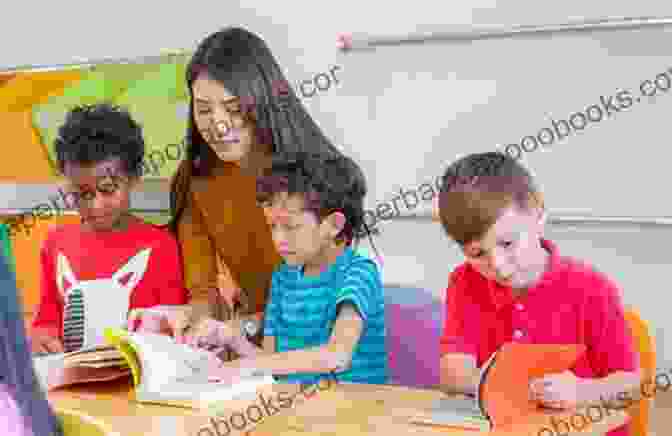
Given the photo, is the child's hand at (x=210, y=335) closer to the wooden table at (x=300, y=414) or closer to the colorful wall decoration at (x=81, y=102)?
the wooden table at (x=300, y=414)

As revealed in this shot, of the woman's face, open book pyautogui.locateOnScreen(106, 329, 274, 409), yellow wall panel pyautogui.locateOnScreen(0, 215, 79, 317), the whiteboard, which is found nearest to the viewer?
open book pyautogui.locateOnScreen(106, 329, 274, 409)

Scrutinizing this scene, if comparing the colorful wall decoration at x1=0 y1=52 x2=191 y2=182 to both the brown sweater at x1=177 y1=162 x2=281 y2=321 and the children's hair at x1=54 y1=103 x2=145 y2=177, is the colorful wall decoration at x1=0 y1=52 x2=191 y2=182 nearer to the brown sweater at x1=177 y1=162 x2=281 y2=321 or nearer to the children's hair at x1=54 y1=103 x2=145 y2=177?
the children's hair at x1=54 y1=103 x2=145 y2=177

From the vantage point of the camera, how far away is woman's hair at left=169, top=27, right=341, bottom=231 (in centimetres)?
208

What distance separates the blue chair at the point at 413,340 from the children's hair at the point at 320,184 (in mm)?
163

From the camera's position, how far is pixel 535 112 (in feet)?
8.56

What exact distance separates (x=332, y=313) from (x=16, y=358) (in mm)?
868

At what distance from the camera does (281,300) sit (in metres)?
1.91

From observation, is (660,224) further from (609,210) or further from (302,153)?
(302,153)

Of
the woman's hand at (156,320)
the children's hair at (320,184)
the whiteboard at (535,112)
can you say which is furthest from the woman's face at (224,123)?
the whiteboard at (535,112)

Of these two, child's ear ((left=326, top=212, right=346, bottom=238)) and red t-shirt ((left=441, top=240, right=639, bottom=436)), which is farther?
child's ear ((left=326, top=212, right=346, bottom=238))

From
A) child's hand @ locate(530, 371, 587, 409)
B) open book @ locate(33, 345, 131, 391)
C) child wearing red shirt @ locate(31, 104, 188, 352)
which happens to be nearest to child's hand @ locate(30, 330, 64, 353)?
child wearing red shirt @ locate(31, 104, 188, 352)

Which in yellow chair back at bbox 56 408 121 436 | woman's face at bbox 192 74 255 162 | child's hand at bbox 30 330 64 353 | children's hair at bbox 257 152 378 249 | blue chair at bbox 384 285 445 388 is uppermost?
woman's face at bbox 192 74 255 162

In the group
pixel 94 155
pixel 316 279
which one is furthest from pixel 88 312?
pixel 316 279

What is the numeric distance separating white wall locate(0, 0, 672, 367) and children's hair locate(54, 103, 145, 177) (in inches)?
27.5
